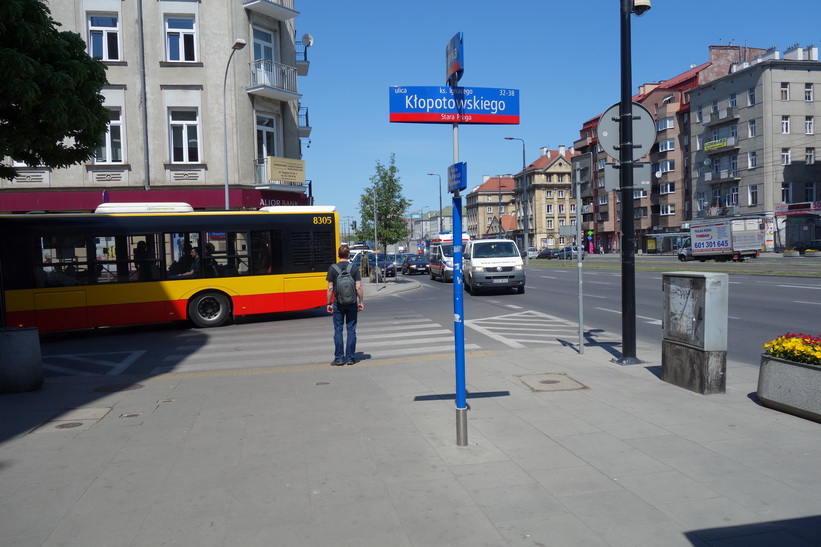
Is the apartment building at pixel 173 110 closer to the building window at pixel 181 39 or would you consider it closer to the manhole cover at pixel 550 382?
the building window at pixel 181 39

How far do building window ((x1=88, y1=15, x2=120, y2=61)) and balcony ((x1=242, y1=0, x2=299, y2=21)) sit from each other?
16.5 feet

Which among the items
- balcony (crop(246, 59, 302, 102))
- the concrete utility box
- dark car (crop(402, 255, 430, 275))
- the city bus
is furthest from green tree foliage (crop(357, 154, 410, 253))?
the concrete utility box

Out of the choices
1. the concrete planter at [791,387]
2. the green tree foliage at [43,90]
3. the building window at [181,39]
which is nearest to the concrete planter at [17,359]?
the green tree foliage at [43,90]

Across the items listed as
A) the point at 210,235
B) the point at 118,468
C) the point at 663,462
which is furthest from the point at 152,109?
the point at 663,462

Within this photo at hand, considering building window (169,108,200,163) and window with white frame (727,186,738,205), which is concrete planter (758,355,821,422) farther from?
window with white frame (727,186,738,205)

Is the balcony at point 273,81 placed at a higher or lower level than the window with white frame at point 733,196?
higher

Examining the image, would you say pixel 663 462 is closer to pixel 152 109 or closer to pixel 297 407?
pixel 297 407

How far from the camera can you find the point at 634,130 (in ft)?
30.8

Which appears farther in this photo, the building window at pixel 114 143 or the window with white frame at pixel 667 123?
the window with white frame at pixel 667 123

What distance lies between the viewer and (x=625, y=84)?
30.8ft

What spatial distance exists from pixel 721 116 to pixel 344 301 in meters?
66.5

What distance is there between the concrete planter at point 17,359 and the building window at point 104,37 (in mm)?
20014

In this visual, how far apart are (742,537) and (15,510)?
4.69 m

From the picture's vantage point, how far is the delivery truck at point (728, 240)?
48.8 meters
